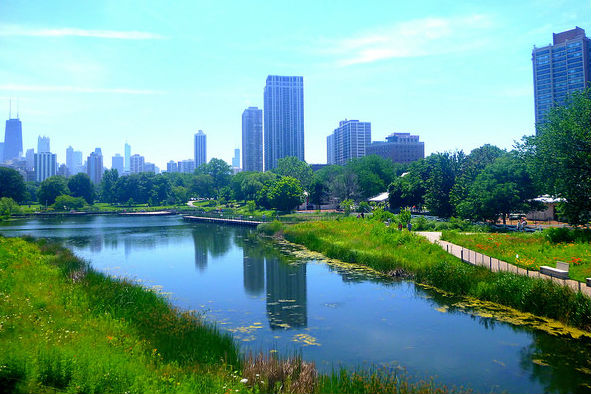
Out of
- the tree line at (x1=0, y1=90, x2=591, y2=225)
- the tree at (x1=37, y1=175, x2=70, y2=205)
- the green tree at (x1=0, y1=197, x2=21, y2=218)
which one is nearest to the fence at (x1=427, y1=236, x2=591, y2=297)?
the tree line at (x1=0, y1=90, x2=591, y2=225)

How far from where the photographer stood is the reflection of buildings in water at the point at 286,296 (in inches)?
657

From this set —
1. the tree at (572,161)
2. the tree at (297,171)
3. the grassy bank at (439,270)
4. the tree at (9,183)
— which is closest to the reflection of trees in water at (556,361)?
the grassy bank at (439,270)

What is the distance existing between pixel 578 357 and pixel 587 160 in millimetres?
18384

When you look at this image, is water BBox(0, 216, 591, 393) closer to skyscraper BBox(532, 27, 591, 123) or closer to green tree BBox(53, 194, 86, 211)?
green tree BBox(53, 194, 86, 211)

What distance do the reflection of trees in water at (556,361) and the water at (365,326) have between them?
0.03 meters

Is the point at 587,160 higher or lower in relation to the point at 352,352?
higher

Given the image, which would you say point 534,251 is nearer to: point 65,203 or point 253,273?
point 253,273

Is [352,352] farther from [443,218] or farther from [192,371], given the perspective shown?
[443,218]

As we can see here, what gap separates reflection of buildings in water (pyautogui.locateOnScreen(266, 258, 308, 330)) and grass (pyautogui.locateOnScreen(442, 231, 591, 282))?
11187 mm

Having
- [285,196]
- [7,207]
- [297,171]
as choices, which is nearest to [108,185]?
[7,207]

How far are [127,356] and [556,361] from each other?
12.3 meters

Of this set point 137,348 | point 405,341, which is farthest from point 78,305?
point 405,341

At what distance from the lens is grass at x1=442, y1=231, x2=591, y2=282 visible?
63.0ft

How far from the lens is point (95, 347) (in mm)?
10258
